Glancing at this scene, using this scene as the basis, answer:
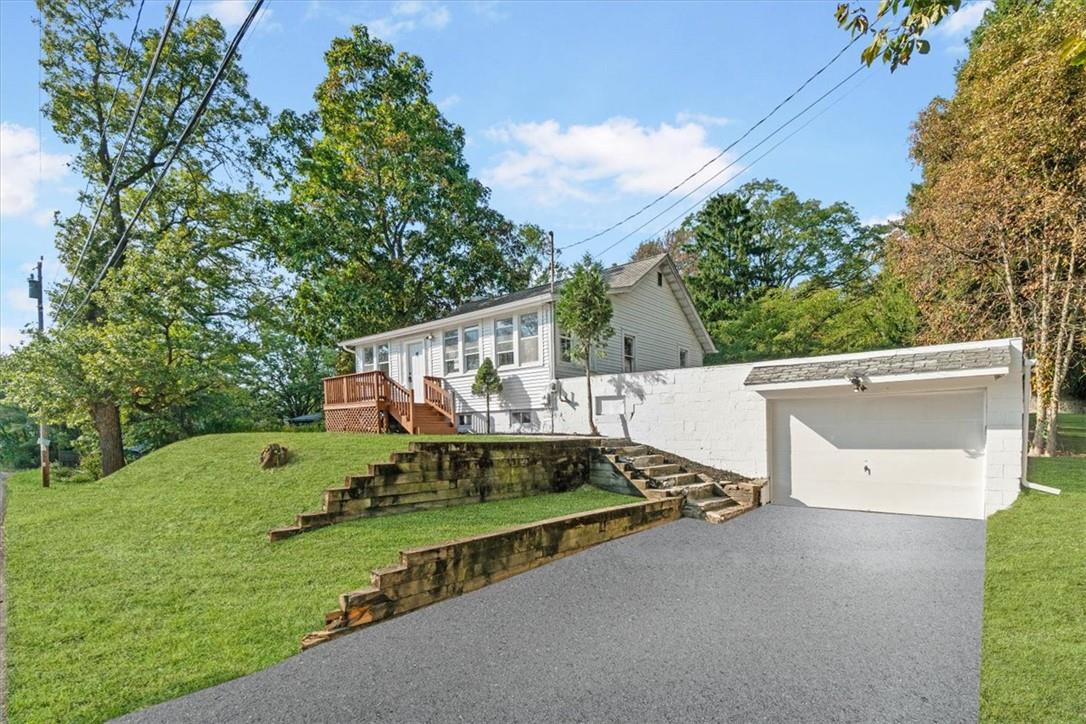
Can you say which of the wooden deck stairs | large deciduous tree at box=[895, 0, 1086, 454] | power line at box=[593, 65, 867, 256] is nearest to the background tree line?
large deciduous tree at box=[895, 0, 1086, 454]

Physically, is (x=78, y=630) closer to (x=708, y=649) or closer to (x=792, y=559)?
(x=708, y=649)

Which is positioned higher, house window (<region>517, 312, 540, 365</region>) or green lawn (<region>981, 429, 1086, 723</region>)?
house window (<region>517, 312, 540, 365</region>)

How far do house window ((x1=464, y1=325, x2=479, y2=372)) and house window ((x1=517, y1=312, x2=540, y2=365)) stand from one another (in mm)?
1717

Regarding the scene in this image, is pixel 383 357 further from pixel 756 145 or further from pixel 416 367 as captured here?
pixel 756 145

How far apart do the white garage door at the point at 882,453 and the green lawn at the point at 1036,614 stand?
121 cm

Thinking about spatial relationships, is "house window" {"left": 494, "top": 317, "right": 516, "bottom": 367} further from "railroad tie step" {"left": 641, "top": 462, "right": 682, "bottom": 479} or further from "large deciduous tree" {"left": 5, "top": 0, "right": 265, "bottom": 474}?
"large deciduous tree" {"left": 5, "top": 0, "right": 265, "bottom": 474}

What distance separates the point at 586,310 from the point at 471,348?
454 centimetres

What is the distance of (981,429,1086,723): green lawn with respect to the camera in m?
2.98

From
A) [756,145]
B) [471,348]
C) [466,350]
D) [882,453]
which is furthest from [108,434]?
[882,453]

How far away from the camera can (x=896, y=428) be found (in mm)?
8500

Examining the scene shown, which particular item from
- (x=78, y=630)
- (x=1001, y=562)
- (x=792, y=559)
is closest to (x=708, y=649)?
(x=792, y=559)

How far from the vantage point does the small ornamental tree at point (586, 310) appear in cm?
1216

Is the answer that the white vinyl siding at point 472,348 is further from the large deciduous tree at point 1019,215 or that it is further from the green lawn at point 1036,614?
the green lawn at point 1036,614

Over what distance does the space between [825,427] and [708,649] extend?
6607 mm
